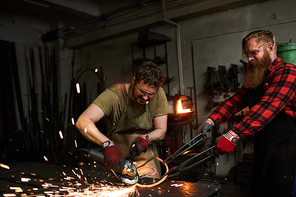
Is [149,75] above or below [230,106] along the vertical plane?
above

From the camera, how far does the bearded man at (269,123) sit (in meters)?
1.71

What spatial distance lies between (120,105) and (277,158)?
1.35 metres

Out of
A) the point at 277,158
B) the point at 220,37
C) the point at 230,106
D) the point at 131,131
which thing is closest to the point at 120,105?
the point at 131,131

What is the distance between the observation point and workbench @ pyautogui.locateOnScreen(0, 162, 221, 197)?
5.48 feet

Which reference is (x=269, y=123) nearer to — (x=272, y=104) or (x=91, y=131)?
(x=272, y=104)

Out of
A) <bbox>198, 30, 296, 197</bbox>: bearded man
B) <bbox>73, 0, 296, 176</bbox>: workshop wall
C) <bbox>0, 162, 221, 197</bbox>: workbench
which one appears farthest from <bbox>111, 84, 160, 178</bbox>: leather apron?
<bbox>73, 0, 296, 176</bbox>: workshop wall

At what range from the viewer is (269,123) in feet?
6.08

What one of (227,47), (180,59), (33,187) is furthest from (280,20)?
(33,187)

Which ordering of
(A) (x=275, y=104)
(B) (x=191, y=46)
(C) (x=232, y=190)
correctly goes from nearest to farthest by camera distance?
(A) (x=275, y=104) → (C) (x=232, y=190) → (B) (x=191, y=46)

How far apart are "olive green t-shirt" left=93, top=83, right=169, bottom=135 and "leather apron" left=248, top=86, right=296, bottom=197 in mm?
929

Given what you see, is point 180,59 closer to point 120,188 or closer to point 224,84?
point 224,84

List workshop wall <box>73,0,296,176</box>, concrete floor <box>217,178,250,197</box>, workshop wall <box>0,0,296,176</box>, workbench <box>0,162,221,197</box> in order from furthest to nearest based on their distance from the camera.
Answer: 1. workshop wall <box>0,0,296,176</box>
2. workshop wall <box>73,0,296,176</box>
3. concrete floor <box>217,178,250,197</box>
4. workbench <box>0,162,221,197</box>

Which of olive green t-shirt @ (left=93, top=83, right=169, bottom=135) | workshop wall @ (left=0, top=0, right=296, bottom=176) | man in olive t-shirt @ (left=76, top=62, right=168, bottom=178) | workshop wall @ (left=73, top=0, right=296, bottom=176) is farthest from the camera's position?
workshop wall @ (left=0, top=0, right=296, bottom=176)

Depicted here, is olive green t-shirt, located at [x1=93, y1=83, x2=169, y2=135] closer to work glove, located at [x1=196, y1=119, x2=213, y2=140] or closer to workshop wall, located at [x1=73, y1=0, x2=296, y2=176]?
work glove, located at [x1=196, y1=119, x2=213, y2=140]
